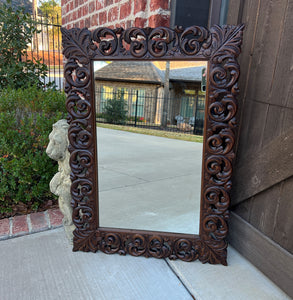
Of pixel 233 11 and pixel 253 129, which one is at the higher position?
pixel 233 11

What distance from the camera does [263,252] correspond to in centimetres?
163

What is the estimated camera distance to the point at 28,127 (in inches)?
94.1

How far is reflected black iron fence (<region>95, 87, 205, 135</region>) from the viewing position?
5.29 feet

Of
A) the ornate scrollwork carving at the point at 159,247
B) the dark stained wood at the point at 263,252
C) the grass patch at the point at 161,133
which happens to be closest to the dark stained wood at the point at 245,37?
the grass patch at the point at 161,133

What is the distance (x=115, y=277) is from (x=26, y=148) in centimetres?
145

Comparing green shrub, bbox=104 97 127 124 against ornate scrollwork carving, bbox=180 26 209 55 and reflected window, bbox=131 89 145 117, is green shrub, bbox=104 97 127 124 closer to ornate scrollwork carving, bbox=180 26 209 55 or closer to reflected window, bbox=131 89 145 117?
reflected window, bbox=131 89 145 117

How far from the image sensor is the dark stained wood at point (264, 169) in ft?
4.68

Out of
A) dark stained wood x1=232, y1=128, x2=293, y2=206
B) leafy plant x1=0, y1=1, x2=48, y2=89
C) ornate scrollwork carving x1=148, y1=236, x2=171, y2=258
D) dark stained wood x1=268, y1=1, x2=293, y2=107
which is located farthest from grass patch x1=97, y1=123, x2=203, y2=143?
leafy plant x1=0, y1=1, x2=48, y2=89

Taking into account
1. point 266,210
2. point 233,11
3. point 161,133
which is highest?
point 233,11

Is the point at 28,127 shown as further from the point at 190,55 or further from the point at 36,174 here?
the point at 190,55

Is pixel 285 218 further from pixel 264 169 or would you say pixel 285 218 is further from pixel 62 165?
pixel 62 165

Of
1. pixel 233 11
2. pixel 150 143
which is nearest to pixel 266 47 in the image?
pixel 233 11

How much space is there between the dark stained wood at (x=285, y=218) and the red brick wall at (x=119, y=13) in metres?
1.50

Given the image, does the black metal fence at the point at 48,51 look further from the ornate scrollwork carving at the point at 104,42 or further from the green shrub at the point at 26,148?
the ornate scrollwork carving at the point at 104,42
